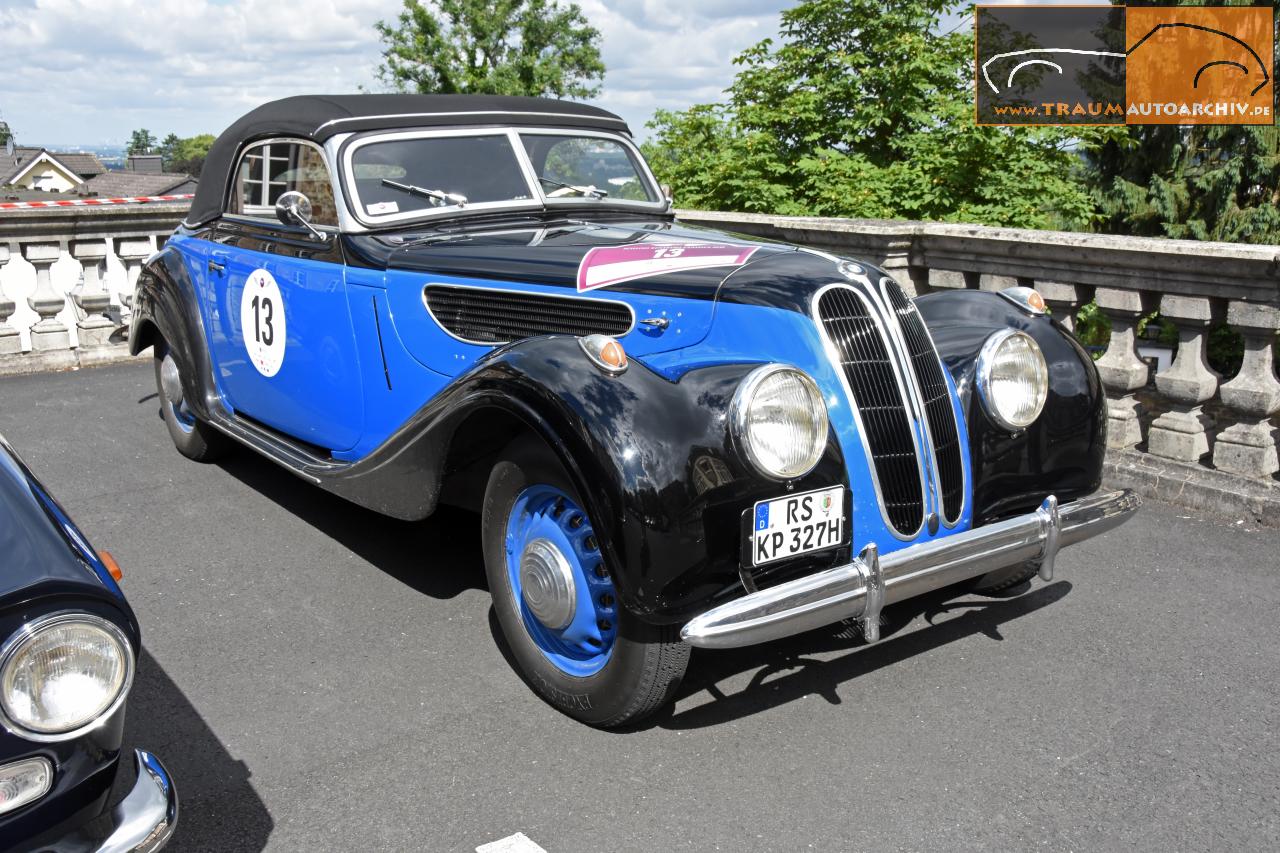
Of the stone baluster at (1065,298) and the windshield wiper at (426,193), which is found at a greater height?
the windshield wiper at (426,193)

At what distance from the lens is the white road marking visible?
95.8 inches

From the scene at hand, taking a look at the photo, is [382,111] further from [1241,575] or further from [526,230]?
[1241,575]

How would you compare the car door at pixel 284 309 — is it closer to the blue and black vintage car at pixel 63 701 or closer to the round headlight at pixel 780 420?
the round headlight at pixel 780 420

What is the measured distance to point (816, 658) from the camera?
11.1 feet

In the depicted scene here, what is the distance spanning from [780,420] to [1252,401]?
300 cm

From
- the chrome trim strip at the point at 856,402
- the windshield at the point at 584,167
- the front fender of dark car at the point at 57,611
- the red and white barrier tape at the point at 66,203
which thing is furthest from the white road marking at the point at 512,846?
the red and white barrier tape at the point at 66,203

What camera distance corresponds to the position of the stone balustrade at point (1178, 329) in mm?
4535

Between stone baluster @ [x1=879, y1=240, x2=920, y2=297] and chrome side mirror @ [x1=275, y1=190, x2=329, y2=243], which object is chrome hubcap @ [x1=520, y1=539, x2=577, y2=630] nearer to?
chrome side mirror @ [x1=275, y1=190, x2=329, y2=243]

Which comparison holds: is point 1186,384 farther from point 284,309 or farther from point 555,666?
point 284,309

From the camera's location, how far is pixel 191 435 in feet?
18.1

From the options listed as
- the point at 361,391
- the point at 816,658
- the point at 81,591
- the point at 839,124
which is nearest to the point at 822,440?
the point at 816,658

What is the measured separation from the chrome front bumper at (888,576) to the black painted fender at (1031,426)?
15 centimetres

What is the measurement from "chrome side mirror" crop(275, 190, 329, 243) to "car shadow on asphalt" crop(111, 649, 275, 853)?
185 cm
